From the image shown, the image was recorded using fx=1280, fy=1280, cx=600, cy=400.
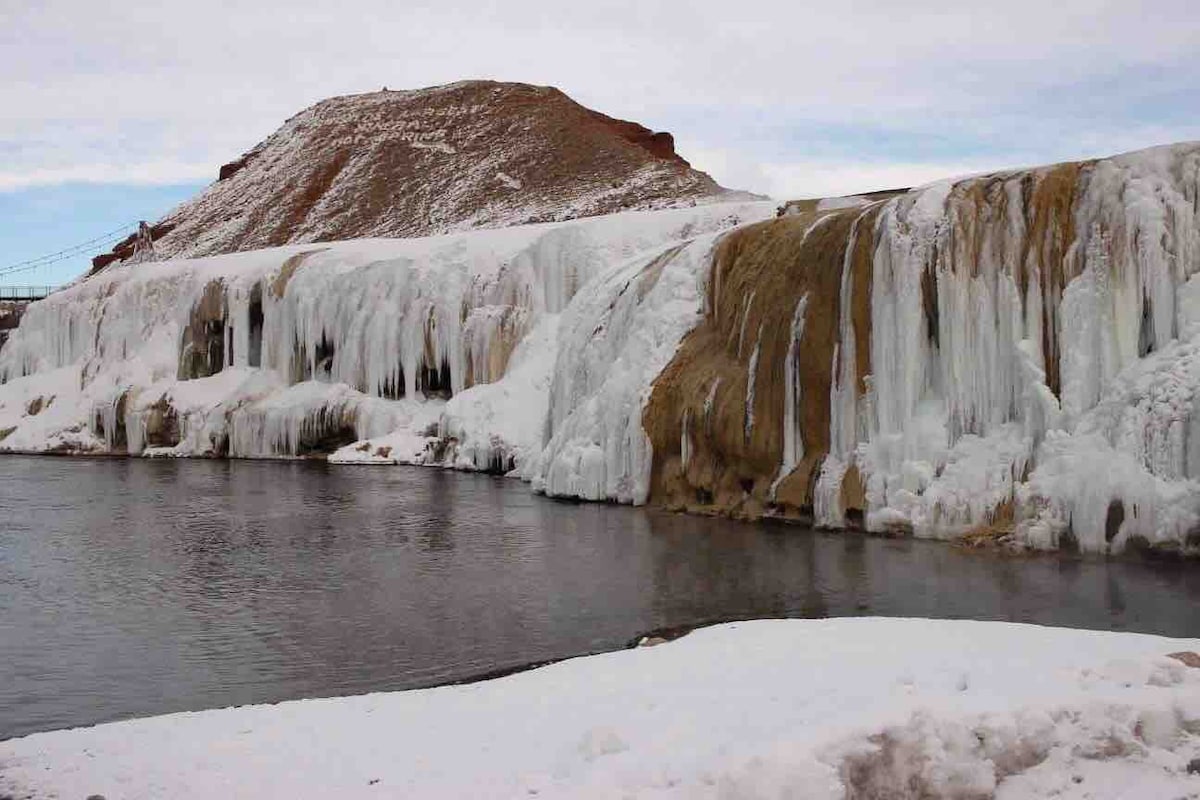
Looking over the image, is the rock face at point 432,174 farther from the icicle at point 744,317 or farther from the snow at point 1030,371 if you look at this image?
the snow at point 1030,371

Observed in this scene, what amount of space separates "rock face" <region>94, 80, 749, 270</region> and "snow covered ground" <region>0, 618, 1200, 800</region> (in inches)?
2185

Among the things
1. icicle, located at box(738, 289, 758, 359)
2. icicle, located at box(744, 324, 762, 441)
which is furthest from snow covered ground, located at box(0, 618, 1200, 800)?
icicle, located at box(738, 289, 758, 359)

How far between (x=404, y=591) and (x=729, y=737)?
33.4ft

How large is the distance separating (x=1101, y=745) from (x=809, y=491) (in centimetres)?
1473

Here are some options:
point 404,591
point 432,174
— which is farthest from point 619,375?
point 432,174

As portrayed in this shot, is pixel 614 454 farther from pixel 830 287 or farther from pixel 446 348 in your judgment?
pixel 446 348

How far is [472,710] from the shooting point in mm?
9305

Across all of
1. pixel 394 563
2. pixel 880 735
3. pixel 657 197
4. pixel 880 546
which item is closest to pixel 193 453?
pixel 394 563

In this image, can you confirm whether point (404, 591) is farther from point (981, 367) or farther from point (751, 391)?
point (981, 367)

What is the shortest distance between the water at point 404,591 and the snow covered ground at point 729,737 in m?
2.81

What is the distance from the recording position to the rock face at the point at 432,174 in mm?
72062

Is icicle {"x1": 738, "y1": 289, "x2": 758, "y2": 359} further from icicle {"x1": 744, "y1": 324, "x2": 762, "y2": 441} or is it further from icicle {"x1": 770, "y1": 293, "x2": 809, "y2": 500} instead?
icicle {"x1": 770, "y1": 293, "x2": 809, "y2": 500}

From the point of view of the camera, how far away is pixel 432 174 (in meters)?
81.2

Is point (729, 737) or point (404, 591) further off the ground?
point (729, 737)
